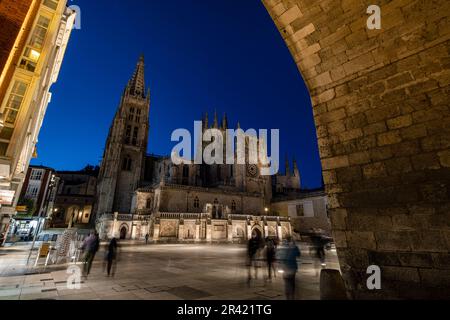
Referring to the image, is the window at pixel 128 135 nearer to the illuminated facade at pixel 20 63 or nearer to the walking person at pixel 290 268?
the illuminated facade at pixel 20 63

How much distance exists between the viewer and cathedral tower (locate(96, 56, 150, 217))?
39.7 meters

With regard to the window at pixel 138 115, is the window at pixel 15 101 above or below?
below

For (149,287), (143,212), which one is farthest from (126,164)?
(149,287)

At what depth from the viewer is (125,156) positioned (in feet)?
144

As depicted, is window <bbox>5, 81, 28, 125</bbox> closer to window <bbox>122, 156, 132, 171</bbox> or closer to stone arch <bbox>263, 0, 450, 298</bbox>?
stone arch <bbox>263, 0, 450, 298</bbox>

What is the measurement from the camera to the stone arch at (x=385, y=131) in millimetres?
3627

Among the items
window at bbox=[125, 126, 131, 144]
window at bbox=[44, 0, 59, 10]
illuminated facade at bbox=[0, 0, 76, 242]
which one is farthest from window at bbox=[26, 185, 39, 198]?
window at bbox=[44, 0, 59, 10]

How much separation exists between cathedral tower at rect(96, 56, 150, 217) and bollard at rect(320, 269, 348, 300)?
134 feet

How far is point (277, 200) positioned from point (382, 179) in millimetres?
47217

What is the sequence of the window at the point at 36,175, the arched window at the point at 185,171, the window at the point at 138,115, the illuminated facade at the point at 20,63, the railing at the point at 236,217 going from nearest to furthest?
1. the illuminated facade at the point at 20,63
2. the railing at the point at 236,217
3. the window at the point at 36,175
4. the arched window at the point at 185,171
5. the window at the point at 138,115

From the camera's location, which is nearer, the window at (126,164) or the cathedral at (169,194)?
the cathedral at (169,194)

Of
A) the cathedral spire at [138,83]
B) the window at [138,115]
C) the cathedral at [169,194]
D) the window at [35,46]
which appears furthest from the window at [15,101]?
the cathedral spire at [138,83]

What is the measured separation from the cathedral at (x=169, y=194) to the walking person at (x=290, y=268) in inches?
1040
